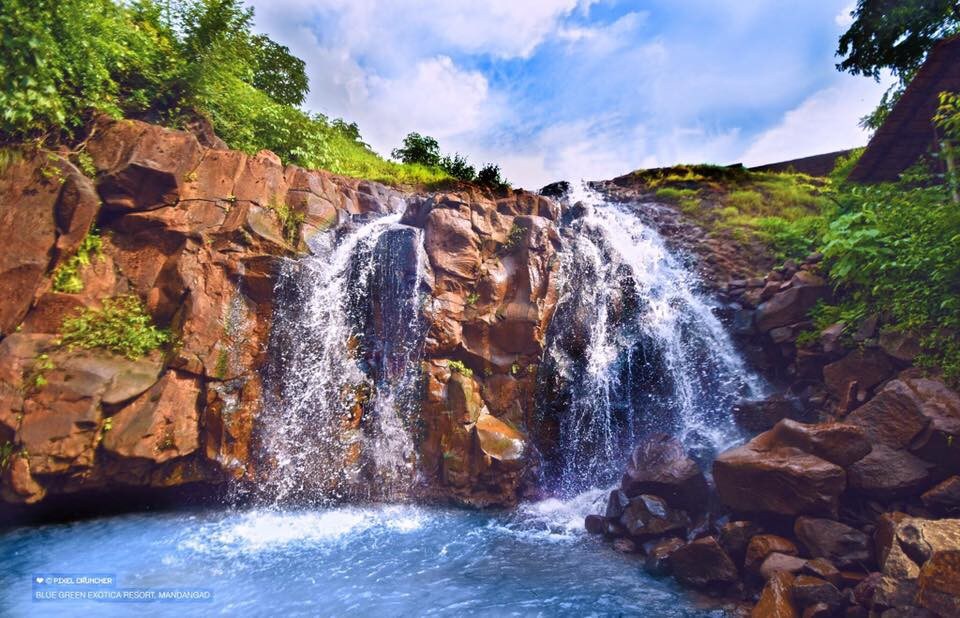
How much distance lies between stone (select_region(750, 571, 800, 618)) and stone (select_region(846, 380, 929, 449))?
8.85 ft

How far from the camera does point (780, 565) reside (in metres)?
5.49

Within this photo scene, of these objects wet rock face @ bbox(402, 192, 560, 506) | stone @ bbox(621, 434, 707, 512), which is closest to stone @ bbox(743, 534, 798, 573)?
stone @ bbox(621, 434, 707, 512)

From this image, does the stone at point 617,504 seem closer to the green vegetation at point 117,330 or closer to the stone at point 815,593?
the stone at point 815,593

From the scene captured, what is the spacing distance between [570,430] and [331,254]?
7.47 meters

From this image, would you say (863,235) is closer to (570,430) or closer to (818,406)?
(818,406)

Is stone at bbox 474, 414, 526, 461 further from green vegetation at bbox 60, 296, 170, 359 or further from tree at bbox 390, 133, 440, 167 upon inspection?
tree at bbox 390, 133, 440, 167

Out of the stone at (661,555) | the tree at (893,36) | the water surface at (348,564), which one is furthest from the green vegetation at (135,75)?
the tree at (893,36)

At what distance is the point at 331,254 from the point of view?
11.5 m

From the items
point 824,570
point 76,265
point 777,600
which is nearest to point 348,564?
point 777,600

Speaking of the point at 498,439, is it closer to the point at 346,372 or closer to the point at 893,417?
the point at 346,372

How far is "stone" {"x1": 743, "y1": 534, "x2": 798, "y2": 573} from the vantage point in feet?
19.0

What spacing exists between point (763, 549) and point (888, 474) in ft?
6.39

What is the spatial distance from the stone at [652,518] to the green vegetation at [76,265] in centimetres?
1157

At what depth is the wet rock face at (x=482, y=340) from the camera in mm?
9453
